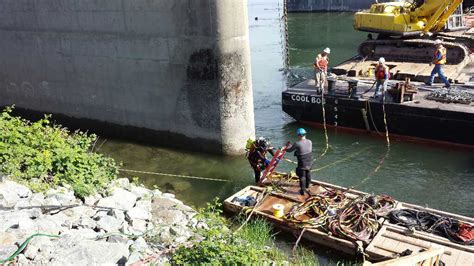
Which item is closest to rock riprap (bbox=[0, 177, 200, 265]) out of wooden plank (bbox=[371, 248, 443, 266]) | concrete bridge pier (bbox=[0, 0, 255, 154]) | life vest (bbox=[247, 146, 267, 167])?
life vest (bbox=[247, 146, 267, 167])

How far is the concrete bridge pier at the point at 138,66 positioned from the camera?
12.1 m

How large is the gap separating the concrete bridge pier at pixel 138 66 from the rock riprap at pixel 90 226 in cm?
435

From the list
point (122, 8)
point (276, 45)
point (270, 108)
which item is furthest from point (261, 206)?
point (276, 45)

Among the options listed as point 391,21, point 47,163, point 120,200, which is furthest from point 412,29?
point 47,163

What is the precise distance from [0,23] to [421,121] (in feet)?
46.8

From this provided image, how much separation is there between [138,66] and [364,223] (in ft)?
26.8

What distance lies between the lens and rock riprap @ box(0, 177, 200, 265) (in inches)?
231

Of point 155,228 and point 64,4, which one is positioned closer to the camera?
point 155,228

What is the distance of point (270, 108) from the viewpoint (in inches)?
707

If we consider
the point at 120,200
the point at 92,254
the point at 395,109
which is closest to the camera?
the point at 92,254

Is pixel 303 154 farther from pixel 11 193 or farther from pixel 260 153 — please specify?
pixel 11 193

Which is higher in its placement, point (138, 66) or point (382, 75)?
point (138, 66)

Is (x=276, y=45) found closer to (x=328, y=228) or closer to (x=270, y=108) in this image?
(x=270, y=108)

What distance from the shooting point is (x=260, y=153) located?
10453 mm
